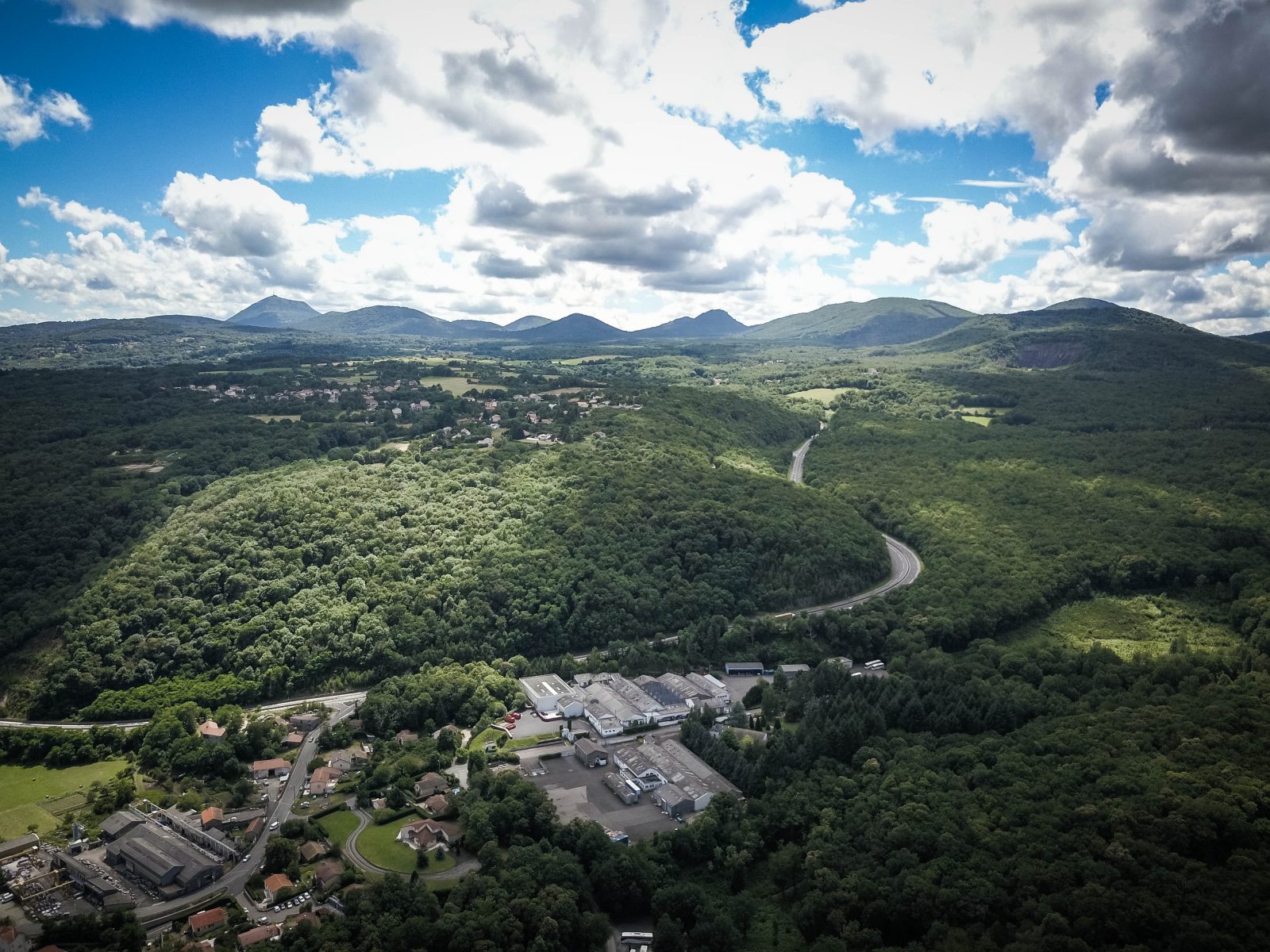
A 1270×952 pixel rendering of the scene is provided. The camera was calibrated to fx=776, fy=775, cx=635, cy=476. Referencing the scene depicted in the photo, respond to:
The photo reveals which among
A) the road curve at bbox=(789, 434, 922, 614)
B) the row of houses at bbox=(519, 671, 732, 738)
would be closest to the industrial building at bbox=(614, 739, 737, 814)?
the row of houses at bbox=(519, 671, 732, 738)

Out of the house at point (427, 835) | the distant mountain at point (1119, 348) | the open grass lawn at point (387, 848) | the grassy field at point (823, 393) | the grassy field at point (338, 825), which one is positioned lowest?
the grassy field at point (338, 825)

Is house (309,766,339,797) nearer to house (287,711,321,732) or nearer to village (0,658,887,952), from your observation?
village (0,658,887,952)

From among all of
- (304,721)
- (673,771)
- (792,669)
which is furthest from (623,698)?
(304,721)

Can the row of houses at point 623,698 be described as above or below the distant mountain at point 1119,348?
below

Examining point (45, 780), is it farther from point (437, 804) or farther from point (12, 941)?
point (437, 804)

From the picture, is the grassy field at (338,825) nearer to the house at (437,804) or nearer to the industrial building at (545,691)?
the house at (437,804)

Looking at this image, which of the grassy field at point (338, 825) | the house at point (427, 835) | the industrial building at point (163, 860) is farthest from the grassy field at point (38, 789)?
the house at point (427, 835)

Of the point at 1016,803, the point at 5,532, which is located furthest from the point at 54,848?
the point at 1016,803
